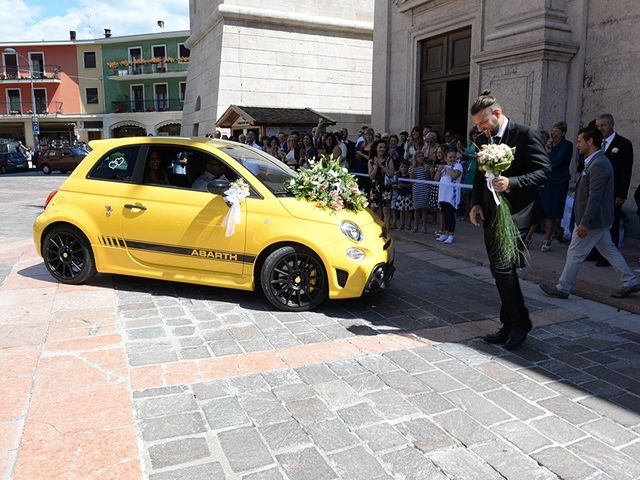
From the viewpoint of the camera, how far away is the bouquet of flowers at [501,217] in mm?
4102

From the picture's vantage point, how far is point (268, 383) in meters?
3.79

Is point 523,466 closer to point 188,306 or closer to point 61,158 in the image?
point 188,306

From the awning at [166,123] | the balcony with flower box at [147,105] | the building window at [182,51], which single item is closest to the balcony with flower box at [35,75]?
the balcony with flower box at [147,105]

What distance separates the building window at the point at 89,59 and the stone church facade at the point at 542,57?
46262 mm

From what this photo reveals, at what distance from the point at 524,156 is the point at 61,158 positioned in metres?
31.1

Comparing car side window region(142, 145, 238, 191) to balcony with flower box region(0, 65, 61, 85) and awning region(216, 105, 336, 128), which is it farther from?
balcony with flower box region(0, 65, 61, 85)

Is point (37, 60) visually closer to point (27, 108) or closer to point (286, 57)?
point (27, 108)

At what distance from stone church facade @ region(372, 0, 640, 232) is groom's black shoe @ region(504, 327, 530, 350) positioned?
18.2ft

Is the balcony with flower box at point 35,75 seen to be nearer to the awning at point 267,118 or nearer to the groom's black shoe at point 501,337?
the awning at point 267,118

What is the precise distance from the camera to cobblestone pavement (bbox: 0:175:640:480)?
2891mm

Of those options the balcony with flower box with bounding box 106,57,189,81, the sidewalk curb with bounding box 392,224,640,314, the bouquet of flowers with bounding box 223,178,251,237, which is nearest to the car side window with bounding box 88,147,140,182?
the bouquet of flowers with bounding box 223,178,251,237

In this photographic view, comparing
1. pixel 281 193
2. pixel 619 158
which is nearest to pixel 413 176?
pixel 619 158

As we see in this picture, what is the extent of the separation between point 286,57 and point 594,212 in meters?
18.1

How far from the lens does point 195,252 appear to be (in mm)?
5590
